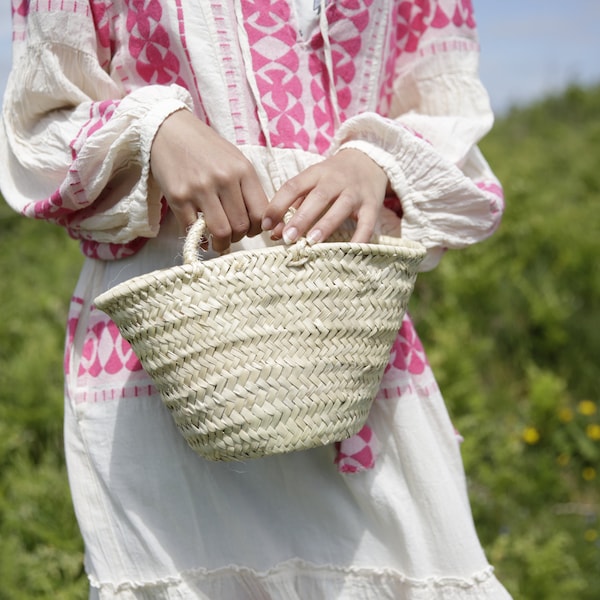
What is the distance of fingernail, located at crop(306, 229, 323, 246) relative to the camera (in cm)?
80

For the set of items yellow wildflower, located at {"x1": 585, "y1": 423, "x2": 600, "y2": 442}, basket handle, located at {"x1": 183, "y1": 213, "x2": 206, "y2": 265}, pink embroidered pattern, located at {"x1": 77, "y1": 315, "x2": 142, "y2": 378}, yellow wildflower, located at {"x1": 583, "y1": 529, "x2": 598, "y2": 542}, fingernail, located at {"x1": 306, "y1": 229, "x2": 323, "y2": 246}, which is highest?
basket handle, located at {"x1": 183, "y1": 213, "x2": 206, "y2": 265}

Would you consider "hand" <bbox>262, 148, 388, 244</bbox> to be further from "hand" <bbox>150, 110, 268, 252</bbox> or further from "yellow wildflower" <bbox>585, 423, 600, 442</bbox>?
"yellow wildflower" <bbox>585, 423, 600, 442</bbox>

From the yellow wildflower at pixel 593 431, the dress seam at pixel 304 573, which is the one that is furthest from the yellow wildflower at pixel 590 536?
the dress seam at pixel 304 573

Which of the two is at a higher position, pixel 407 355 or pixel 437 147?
pixel 437 147

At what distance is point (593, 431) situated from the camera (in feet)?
8.00

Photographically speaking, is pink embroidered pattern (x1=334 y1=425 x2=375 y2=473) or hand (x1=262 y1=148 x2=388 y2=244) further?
pink embroidered pattern (x1=334 y1=425 x2=375 y2=473)

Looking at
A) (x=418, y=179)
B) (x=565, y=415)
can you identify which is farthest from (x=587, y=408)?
(x=418, y=179)

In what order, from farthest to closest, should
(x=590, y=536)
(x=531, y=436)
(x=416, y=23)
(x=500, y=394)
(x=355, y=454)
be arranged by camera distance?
(x=500, y=394)
(x=531, y=436)
(x=590, y=536)
(x=416, y=23)
(x=355, y=454)

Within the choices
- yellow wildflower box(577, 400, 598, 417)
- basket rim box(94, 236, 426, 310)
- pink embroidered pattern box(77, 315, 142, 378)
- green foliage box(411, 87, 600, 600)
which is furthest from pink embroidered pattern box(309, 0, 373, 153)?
yellow wildflower box(577, 400, 598, 417)

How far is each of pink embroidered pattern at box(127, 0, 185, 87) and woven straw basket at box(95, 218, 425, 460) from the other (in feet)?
0.89

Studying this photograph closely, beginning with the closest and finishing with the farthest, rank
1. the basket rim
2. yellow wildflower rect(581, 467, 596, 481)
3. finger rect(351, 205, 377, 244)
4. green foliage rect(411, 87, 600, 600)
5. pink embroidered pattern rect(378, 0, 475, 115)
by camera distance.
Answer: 1. the basket rim
2. finger rect(351, 205, 377, 244)
3. pink embroidered pattern rect(378, 0, 475, 115)
4. green foliage rect(411, 87, 600, 600)
5. yellow wildflower rect(581, 467, 596, 481)

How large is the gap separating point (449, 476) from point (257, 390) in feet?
Answer: 1.26

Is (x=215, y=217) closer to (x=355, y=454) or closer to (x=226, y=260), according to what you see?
(x=226, y=260)

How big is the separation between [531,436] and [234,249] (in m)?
1.76
